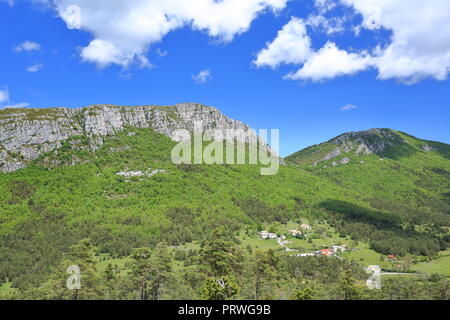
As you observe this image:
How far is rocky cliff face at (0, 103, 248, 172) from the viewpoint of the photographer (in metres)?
126

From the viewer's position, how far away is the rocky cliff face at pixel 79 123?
12606cm

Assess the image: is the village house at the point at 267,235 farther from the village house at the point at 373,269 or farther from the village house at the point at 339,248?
the village house at the point at 373,269

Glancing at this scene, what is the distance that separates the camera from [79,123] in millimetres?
155000

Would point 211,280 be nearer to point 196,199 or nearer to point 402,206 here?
point 196,199

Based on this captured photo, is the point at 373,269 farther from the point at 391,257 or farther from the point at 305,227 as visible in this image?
the point at 305,227

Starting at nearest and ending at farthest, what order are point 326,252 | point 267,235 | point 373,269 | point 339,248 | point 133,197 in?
point 373,269
point 326,252
point 339,248
point 267,235
point 133,197

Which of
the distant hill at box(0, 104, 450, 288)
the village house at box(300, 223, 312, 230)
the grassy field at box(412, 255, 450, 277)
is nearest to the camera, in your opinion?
the grassy field at box(412, 255, 450, 277)

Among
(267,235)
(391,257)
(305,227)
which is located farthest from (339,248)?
(305,227)

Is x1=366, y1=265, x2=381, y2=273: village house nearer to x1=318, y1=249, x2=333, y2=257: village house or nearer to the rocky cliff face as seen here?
x1=318, y1=249, x2=333, y2=257: village house

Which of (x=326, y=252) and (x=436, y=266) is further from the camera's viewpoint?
(x=326, y=252)

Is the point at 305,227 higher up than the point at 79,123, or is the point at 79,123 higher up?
the point at 79,123

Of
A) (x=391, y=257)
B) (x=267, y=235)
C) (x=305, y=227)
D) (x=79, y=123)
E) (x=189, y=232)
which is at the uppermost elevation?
(x=79, y=123)

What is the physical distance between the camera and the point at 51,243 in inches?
3201

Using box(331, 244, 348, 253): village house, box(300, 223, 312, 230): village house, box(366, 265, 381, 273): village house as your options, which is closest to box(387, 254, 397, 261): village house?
box(331, 244, 348, 253): village house
